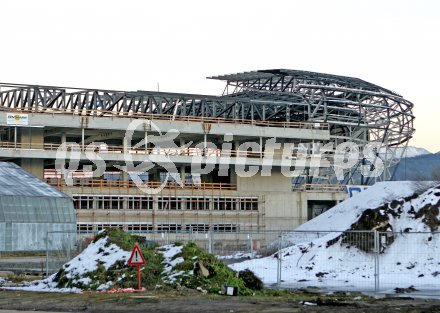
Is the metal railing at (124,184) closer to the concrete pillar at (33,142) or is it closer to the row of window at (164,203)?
the row of window at (164,203)

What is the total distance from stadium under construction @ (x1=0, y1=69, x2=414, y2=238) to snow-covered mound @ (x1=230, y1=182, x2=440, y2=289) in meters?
41.1

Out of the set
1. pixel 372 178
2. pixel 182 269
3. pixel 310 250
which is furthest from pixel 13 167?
pixel 372 178

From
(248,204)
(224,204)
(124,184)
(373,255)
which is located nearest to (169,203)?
(124,184)

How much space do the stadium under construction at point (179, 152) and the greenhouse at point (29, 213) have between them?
1420cm

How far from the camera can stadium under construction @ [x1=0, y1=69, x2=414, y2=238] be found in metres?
84.0

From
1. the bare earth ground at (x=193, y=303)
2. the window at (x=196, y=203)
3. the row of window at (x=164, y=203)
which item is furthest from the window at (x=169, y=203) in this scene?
the bare earth ground at (x=193, y=303)

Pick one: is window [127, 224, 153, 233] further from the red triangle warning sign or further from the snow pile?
the red triangle warning sign

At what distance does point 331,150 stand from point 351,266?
6502cm

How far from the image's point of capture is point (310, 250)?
39.1 meters

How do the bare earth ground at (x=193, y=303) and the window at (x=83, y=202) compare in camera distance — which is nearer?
the bare earth ground at (x=193, y=303)

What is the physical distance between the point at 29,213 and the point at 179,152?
31.8 m

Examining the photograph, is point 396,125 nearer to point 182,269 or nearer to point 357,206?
point 357,206

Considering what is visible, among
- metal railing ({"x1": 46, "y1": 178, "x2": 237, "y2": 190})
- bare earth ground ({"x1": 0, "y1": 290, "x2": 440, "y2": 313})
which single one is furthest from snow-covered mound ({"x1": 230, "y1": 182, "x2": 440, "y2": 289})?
metal railing ({"x1": 46, "y1": 178, "x2": 237, "y2": 190})

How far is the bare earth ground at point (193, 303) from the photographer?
2455 cm
